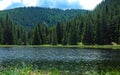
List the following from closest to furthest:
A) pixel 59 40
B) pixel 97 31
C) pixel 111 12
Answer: pixel 97 31
pixel 111 12
pixel 59 40

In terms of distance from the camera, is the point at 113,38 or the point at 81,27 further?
→ the point at 81,27

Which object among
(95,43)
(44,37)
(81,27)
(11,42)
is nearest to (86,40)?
(95,43)

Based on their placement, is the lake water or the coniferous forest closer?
the lake water

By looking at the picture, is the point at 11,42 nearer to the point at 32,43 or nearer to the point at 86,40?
the point at 32,43

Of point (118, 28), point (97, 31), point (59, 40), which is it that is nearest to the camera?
point (118, 28)

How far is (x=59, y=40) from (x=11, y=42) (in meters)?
24.7

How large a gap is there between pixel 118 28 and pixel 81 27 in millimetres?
33176

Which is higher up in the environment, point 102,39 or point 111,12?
point 111,12

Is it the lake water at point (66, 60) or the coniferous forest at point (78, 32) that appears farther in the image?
the coniferous forest at point (78, 32)

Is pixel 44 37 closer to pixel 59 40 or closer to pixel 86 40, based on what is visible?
pixel 59 40

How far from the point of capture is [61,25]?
189 metres

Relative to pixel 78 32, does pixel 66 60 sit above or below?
below

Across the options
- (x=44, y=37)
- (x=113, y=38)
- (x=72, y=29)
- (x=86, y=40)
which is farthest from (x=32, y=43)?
(x=113, y=38)

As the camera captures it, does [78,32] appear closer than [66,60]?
No
